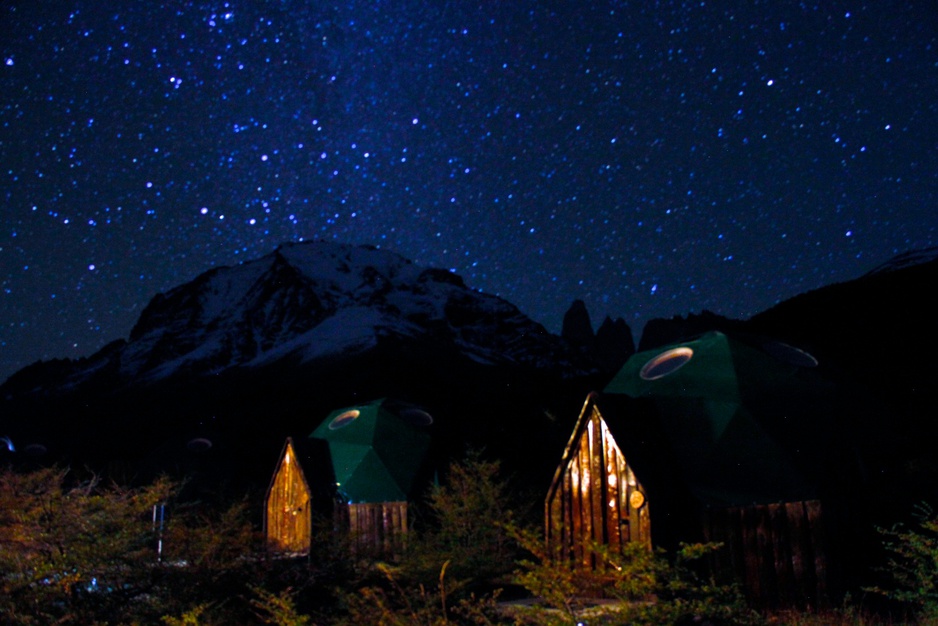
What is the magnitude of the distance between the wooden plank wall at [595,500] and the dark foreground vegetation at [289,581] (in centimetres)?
52

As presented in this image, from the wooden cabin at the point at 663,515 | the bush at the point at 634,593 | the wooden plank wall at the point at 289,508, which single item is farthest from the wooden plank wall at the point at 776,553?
the wooden plank wall at the point at 289,508

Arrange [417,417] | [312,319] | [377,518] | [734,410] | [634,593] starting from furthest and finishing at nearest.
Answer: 1. [312,319]
2. [417,417]
3. [377,518]
4. [734,410]
5. [634,593]

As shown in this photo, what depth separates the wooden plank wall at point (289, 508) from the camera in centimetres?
2070

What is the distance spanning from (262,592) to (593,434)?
19.0 ft

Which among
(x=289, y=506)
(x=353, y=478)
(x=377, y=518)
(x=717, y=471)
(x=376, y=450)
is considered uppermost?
(x=376, y=450)

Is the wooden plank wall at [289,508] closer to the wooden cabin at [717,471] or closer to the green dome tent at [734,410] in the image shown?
the wooden cabin at [717,471]

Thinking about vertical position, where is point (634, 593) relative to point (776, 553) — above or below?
above

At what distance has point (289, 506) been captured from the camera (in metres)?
21.7

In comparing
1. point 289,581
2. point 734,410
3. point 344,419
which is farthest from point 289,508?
point 734,410

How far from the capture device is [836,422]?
39.5 feet

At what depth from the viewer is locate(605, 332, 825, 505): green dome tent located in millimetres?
10914

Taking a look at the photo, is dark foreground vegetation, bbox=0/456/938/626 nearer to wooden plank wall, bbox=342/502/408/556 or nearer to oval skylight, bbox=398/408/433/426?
wooden plank wall, bbox=342/502/408/556

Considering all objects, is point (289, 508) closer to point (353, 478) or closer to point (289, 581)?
point (353, 478)

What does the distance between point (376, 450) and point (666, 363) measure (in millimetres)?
11082
